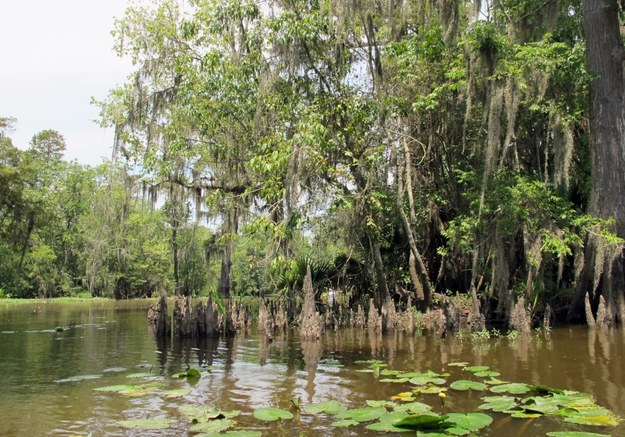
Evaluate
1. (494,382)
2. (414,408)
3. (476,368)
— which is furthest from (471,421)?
(476,368)

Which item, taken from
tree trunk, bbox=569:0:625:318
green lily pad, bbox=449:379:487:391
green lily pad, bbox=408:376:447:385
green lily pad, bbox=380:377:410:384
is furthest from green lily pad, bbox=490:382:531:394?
tree trunk, bbox=569:0:625:318

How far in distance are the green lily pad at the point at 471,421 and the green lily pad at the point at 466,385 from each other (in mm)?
1408

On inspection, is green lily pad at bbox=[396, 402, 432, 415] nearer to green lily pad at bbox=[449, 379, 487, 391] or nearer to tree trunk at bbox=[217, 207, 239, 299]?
green lily pad at bbox=[449, 379, 487, 391]

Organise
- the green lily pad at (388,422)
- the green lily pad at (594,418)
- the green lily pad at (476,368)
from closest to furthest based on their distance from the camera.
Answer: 1. the green lily pad at (388,422)
2. the green lily pad at (594,418)
3. the green lily pad at (476,368)

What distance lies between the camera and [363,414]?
483cm

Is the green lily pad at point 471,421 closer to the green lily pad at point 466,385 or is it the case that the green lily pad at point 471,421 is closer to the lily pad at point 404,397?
the lily pad at point 404,397

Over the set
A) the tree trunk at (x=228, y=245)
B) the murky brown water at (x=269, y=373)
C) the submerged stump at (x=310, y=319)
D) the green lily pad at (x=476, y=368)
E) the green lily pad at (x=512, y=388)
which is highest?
the tree trunk at (x=228, y=245)

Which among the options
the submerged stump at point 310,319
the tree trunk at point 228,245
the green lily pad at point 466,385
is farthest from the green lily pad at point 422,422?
the tree trunk at point 228,245

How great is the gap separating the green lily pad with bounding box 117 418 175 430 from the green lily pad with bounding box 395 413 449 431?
2.03m

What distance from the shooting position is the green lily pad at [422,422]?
14.2 feet

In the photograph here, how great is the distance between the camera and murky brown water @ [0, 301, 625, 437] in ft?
16.4

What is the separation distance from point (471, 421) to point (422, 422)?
44cm

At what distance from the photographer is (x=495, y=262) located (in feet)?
38.7

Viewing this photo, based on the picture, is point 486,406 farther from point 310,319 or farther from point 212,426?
point 310,319
